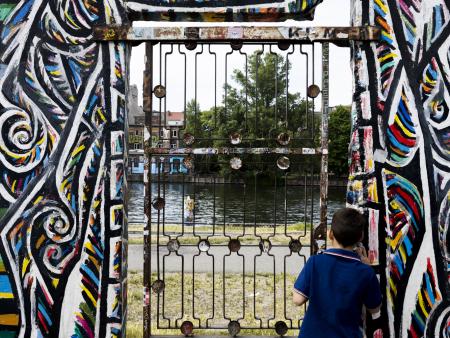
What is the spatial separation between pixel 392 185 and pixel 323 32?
1.27 meters

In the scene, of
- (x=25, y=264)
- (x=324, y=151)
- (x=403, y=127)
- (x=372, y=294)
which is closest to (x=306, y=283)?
(x=372, y=294)

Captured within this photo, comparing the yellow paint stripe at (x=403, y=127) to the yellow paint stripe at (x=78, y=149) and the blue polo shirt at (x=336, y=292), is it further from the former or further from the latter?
the yellow paint stripe at (x=78, y=149)

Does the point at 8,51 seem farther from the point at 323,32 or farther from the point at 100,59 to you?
the point at 323,32

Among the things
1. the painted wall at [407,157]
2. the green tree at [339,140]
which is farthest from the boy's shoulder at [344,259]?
the green tree at [339,140]

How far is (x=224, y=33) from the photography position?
11.1 ft

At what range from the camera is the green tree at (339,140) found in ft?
87.3

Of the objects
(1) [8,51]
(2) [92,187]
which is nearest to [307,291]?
(2) [92,187]

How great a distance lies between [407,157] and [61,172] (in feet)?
8.57

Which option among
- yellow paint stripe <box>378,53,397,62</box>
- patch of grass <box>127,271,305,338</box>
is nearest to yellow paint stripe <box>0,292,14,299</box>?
patch of grass <box>127,271,305,338</box>

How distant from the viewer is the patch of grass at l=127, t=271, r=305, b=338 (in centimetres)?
489

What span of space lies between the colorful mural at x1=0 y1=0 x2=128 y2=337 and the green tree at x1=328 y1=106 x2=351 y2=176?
72.3ft

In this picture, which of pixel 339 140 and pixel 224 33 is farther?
pixel 339 140

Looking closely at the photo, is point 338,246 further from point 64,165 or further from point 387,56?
point 64,165

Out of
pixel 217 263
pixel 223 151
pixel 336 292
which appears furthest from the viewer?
pixel 217 263
